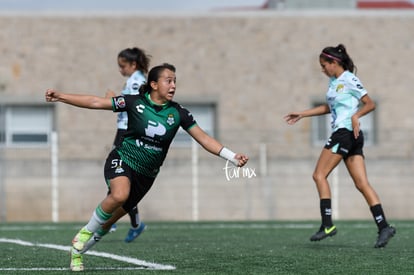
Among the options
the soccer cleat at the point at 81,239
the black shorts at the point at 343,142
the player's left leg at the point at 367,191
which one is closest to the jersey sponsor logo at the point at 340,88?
the black shorts at the point at 343,142

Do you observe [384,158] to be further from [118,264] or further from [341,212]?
[118,264]

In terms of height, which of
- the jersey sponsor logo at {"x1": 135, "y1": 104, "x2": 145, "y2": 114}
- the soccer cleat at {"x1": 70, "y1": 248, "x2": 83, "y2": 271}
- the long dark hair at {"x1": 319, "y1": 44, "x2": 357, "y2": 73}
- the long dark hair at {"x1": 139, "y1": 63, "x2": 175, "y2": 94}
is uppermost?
the long dark hair at {"x1": 319, "y1": 44, "x2": 357, "y2": 73}

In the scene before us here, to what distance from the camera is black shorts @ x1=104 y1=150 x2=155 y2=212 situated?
8.24 meters

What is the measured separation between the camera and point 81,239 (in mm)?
8133

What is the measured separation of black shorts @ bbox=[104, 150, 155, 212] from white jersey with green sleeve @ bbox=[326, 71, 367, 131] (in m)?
3.03

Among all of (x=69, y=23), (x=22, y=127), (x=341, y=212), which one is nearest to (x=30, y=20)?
(x=69, y=23)

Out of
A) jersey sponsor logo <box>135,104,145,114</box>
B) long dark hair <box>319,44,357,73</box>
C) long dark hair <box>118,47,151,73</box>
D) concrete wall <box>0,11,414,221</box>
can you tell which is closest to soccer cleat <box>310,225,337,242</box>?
long dark hair <box>319,44,357,73</box>

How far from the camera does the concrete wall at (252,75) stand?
25.8m

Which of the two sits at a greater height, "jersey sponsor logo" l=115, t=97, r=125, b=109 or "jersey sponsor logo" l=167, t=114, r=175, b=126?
"jersey sponsor logo" l=115, t=97, r=125, b=109

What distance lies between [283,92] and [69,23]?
628 centimetres

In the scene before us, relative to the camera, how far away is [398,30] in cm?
2934

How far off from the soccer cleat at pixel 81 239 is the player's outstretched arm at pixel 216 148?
1.15m

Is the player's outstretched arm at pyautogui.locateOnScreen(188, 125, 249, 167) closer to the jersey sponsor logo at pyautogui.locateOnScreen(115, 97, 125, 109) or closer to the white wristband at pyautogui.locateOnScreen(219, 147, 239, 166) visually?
the white wristband at pyautogui.locateOnScreen(219, 147, 239, 166)

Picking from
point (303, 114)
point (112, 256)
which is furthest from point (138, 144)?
point (303, 114)
